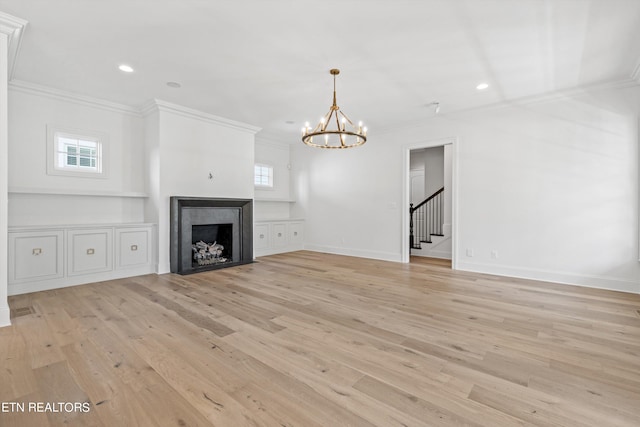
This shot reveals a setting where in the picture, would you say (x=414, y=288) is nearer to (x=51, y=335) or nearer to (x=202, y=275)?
(x=202, y=275)

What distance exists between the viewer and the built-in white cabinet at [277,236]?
22.5ft

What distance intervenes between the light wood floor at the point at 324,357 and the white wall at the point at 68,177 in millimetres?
1387

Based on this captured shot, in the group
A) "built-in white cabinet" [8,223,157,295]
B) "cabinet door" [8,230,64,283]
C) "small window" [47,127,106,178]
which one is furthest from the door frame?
"cabinet door" [8,230,64,283]

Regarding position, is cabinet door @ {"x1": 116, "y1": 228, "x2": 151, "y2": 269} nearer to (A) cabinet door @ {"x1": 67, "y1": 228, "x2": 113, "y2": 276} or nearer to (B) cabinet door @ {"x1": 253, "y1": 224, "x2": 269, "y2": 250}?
(A) cabinet door @ {"x1": 67, "y1": 228, "x2": 113, "y2": 276}

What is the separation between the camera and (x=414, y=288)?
13.7 ft

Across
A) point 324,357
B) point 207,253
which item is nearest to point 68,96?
point 207,253

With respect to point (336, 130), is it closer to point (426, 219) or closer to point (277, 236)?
point (277, 236)

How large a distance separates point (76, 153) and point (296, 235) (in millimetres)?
4697

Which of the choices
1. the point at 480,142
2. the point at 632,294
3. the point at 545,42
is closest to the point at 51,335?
the point at 545,42

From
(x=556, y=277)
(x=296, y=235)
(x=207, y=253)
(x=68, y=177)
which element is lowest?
(x=556, y=277)

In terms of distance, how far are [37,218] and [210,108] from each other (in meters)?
3.04

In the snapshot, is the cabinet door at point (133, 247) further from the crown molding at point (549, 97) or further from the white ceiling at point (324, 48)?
the crown molding at point (549, 97)

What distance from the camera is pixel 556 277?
4.56m

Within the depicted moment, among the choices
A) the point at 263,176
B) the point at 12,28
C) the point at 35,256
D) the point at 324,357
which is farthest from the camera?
the point at 263,176
